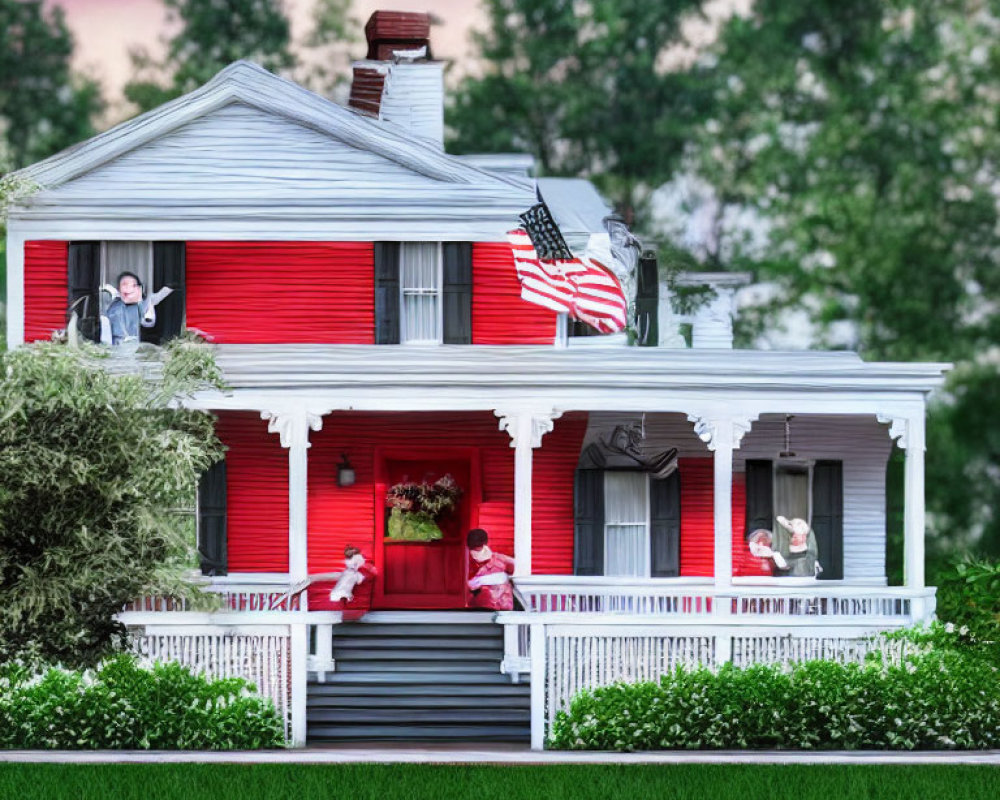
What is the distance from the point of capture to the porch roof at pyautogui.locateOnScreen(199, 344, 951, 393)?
70.9 ft

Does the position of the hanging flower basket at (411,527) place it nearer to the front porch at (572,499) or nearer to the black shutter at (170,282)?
the front porch at (572,499)

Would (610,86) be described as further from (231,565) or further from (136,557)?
(136,557)

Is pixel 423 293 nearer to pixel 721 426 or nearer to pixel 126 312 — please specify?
pixel 126 312

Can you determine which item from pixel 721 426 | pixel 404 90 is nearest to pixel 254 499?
pixel 721 426

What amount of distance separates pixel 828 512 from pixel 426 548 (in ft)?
17.7

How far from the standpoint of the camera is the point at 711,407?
71.6 feet

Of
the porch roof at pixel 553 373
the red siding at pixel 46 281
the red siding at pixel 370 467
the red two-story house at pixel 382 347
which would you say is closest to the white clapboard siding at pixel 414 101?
the red two-story house at pixel 382 347

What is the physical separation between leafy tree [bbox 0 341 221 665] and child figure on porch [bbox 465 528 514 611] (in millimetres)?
5789

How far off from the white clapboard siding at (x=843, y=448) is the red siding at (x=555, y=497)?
0.28 meters

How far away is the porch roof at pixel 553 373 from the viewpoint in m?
21.6

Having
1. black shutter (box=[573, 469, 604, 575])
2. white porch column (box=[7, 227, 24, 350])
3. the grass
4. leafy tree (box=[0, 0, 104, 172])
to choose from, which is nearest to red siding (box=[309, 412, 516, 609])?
black shutter (box=[573, 469, 604, 575])

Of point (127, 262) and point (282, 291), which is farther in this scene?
point (282, 291)

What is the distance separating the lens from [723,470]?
71.2 feet

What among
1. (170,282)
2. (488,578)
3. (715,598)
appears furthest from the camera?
(170,282)
